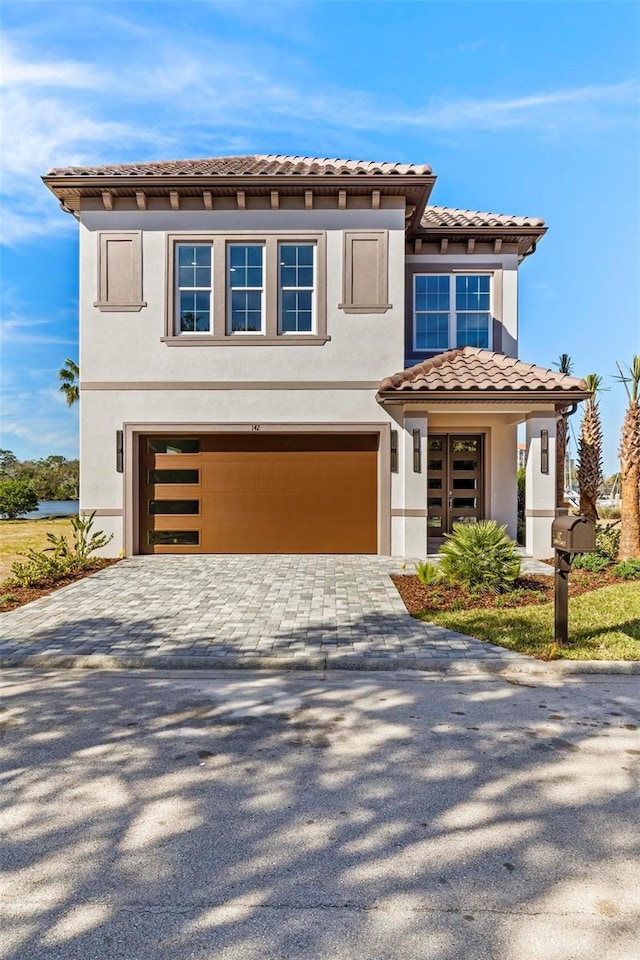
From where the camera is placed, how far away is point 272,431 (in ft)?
40.3

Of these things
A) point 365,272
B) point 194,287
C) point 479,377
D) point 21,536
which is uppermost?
point 365,272

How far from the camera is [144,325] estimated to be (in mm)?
12352

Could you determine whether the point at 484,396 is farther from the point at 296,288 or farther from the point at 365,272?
the point at 296,288

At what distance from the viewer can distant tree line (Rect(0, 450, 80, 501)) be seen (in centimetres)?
3384

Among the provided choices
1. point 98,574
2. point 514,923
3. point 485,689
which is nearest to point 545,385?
point 485,689

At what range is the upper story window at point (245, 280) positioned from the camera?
12.4m

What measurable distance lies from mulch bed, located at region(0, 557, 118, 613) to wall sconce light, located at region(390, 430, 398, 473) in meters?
6.40

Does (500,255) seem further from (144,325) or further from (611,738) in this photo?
(611,738)

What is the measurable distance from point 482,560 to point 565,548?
2.82 meters

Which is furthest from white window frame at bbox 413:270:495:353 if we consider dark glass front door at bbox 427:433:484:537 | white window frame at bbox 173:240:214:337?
white window frame at bbox 173:240:214:337

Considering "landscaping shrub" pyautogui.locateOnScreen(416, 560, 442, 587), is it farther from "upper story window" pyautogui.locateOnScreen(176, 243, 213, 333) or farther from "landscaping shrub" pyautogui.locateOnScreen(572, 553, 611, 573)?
"upper story window" pyautogui.locateOnScreen(176, 243, 213, 333)

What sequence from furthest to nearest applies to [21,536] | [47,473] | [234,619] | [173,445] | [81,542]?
[47,473] < [21,536] < [173,445] < [81,542] < [234,619]

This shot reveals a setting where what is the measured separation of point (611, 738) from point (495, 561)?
4.56m

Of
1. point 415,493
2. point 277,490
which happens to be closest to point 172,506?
point 277,490
